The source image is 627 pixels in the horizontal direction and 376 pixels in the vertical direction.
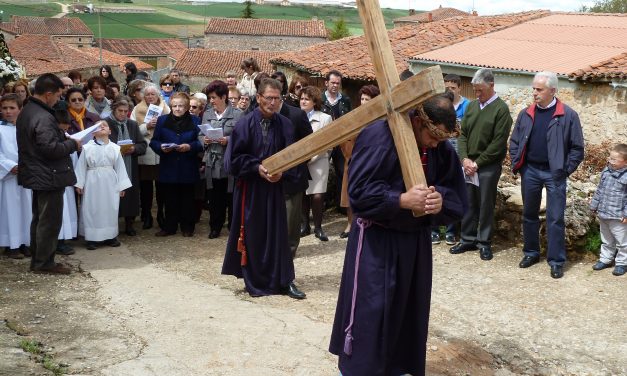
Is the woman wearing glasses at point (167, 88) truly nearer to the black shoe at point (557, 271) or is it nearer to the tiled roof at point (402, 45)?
the black shoe at point (557, 271)

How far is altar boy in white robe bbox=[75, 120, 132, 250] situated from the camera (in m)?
9.03

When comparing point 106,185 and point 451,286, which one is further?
point 106,185

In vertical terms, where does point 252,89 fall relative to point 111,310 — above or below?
above

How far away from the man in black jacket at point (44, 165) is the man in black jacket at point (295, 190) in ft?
7.37

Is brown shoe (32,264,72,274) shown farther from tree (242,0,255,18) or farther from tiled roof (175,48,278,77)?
tree (242,0,255,18)

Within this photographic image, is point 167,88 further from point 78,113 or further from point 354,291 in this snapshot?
point 354,291

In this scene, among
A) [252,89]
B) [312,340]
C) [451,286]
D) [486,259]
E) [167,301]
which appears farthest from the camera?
[252,89]

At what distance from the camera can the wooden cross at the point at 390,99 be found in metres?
4.05

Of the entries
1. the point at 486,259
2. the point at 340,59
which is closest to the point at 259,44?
the point at 340,59

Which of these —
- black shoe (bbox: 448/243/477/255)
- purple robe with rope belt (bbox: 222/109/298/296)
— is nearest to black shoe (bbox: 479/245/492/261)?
black shoe (bbox: 448/243/477/255)

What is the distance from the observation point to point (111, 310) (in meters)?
6.46

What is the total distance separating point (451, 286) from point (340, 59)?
57.5ft

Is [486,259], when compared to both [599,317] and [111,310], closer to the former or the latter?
[599,317]

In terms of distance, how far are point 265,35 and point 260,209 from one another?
68.6 m
